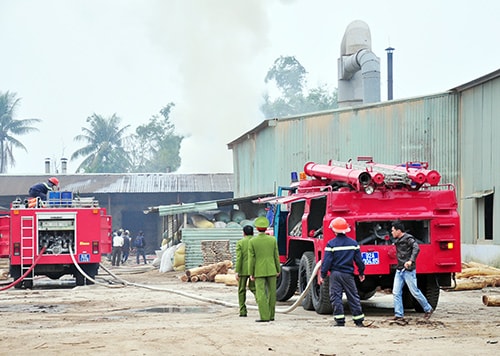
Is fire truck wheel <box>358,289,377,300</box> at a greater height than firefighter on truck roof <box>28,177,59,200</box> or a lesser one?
lesser

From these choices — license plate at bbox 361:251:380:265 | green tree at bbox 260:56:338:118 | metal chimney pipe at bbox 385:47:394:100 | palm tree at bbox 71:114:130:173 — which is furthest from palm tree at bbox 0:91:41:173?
license plate at bbox 361:251:380:265

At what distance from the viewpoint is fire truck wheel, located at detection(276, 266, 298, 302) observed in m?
18.2

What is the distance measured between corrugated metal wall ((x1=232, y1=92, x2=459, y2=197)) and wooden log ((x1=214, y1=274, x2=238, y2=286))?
7.05 metres

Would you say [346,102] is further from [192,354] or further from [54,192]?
[192,354]

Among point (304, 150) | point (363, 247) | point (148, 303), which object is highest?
point (304, 150)

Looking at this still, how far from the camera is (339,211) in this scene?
14.8 m

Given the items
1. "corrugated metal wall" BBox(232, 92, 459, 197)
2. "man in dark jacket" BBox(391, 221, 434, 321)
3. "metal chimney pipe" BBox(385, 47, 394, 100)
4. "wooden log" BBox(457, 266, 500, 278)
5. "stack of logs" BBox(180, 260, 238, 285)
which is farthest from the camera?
"metal chimney pipe" BBox(385, 47, 394, 100)

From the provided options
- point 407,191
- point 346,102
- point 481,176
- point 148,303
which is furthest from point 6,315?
point 346,102

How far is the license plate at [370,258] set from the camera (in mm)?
14750

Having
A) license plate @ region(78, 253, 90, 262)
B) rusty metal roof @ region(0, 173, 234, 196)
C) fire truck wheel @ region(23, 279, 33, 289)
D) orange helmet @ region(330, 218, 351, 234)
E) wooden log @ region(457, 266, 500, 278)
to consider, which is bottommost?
fire truck wheel @ region(23, 279, 33, 289)

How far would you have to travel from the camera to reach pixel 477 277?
21.3 meters

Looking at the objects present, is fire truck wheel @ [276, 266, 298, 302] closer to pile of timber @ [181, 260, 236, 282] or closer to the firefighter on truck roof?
pile of timber @ [181, 260, 236, 282]

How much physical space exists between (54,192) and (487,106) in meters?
12.0

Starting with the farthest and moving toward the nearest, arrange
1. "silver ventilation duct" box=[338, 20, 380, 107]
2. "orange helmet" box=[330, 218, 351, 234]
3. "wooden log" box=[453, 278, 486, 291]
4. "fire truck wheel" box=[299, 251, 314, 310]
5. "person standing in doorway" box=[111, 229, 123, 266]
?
"person standing in doorway" box=[111, 229, 123, 266] < "silver ventilation duct" box=[338, 20, 380, 107] < "wooden log" box=[453, 278, 486, 291] < "fire truck wheel" box=[299, 251, 314, 310] < "orange helmet" box=[330, 218, 351, 234]
